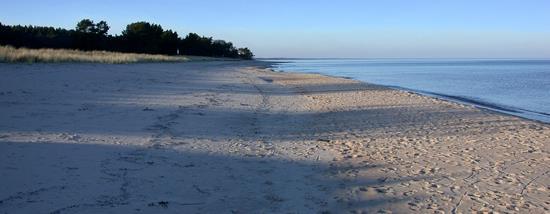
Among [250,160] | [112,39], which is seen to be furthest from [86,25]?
[250,160]

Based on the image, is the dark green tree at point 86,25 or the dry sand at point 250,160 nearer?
the dry sand at point 250,160

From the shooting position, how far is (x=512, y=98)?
24312 mm

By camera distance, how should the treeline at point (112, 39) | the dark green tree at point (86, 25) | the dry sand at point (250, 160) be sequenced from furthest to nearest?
the dark green tree at point (86, 25), the treeline at point (112, 39), the dry sand at point (250, 160)

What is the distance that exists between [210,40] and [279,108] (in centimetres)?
10318

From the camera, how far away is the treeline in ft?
177

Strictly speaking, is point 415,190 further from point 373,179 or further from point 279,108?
point 279,108

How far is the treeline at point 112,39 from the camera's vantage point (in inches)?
2120

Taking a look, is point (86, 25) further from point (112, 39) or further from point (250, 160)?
point (250, 160)

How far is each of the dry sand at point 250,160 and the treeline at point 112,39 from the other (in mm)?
42537

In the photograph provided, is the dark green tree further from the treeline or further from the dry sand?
the dry sand

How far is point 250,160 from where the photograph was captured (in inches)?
286

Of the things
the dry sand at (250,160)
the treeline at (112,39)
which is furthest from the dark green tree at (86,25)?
the dry sand at (250,160)

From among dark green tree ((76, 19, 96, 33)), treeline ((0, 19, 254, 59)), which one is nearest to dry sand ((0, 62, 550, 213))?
treeline ((0, 19, 254, 59))

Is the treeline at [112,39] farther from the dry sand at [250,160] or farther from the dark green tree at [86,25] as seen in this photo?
the dry sand at [250,160]
